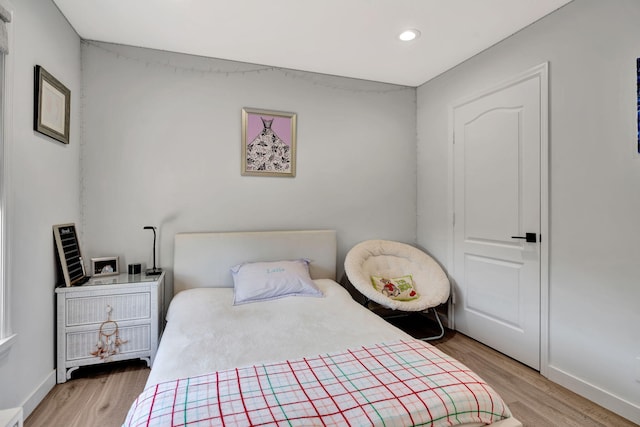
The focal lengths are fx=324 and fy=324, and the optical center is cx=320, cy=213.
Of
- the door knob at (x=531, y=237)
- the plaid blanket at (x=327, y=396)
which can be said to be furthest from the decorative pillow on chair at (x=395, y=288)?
the plaid blanket at (x=327, y=396)

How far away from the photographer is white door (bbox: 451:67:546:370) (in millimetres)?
2380

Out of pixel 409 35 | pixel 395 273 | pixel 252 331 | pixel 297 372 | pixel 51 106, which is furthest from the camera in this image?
pixel 395 273

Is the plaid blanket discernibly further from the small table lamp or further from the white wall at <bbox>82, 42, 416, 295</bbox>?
the white wall at <bbox>82, 42, 416, 295</bbox>

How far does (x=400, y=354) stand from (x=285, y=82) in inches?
103

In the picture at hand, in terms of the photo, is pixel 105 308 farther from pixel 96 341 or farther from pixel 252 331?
pixel 252 331

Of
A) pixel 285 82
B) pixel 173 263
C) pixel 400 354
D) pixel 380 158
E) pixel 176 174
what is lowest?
pixel 400 354

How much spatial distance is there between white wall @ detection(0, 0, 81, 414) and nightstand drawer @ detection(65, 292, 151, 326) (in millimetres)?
123

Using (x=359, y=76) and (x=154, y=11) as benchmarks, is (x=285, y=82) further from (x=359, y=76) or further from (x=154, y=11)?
(x=154, y=11)

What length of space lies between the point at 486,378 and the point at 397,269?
4.04 ft

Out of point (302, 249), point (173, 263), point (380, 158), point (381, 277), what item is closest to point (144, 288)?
point (173, 263)

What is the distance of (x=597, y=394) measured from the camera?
1971 millimetres

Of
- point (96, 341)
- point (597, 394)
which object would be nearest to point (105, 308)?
point (96, 341)

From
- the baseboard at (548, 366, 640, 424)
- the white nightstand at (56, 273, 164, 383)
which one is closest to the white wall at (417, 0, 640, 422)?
the baseboard at (548, 366, 640, 424)

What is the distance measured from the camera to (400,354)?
155cm
